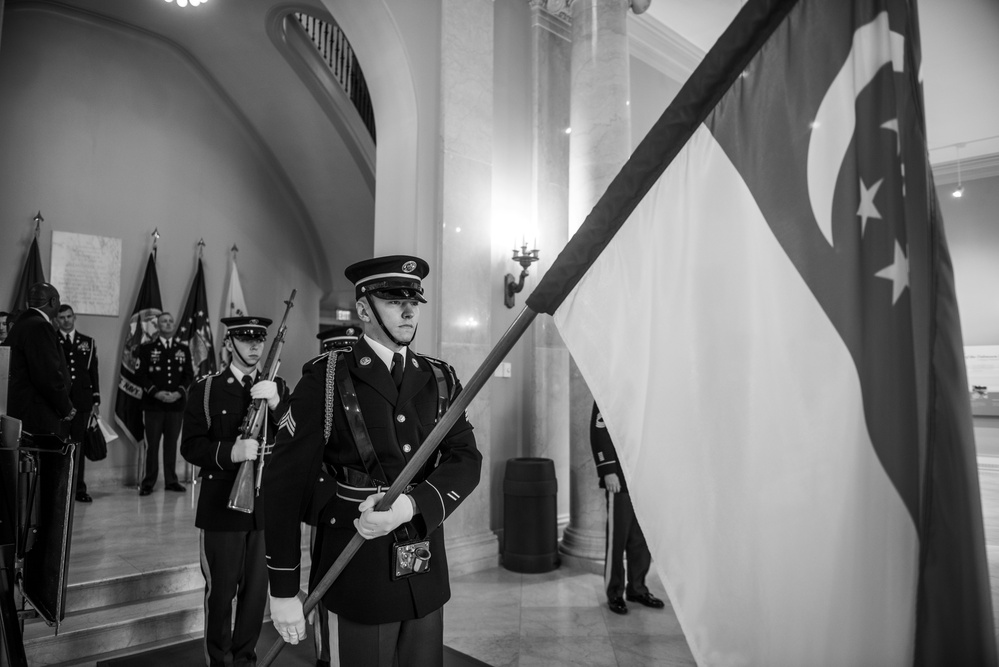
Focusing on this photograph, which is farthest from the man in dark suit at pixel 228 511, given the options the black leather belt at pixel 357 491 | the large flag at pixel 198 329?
the large flag at pixel 198 329

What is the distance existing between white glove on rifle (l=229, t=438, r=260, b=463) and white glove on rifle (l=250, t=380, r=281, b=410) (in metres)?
0.23

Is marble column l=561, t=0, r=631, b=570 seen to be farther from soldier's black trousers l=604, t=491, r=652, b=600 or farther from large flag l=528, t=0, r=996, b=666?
large flag l=528, t=0, r=996, b=666

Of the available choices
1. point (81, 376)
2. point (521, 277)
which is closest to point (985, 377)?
point (521, 277)

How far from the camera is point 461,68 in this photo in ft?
16.4

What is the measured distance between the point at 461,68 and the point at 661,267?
422 cm

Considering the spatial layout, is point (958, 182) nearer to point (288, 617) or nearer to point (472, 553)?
point (472, 553)

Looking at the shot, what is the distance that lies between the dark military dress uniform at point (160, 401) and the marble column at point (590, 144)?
170 inches

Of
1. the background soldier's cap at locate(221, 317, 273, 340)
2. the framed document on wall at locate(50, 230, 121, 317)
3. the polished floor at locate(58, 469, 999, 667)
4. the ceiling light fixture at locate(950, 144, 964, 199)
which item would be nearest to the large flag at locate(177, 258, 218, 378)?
the framed document on wall at locate(50, 230, 121, 317)

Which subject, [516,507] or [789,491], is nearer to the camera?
[789,491]

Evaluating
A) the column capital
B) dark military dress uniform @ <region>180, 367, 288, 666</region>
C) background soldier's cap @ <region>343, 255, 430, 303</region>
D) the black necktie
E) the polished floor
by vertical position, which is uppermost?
the column capital

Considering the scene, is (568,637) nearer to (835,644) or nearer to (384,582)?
(384,582)

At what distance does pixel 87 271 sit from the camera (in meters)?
6.93

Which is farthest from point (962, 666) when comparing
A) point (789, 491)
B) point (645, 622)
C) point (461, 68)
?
point (461, 68)

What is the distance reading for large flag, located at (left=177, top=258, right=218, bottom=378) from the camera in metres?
7.48
